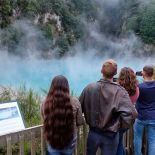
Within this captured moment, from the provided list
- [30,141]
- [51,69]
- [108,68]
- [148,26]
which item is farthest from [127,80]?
[148,26]

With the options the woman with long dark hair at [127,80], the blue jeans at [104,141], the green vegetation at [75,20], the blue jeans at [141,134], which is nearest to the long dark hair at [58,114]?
the blue jeans at [104,141]

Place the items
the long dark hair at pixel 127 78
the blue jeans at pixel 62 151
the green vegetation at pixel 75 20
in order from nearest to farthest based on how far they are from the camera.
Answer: the blue jeans at pixel 62 151, the long dark hair at pixel 127 78, the green vegetation at pixel 75 20

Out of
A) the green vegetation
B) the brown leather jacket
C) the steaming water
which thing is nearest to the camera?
the brown leather jacket

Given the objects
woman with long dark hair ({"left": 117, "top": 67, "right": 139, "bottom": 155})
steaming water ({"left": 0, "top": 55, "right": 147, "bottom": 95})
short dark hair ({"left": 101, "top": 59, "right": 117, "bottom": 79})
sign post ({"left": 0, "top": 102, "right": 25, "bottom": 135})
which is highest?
short dark hair ({"left": 101, "top": 59, "right": 117, "bottom": 79})

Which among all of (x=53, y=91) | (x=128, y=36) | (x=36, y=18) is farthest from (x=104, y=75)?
(x=128, y=36)

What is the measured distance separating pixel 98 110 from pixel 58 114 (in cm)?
39

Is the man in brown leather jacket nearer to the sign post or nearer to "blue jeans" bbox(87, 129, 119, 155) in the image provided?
"blue jeans" bbox(87, 129, 119, 155)

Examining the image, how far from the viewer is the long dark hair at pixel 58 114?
2672mm

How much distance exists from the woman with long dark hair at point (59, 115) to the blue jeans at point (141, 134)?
1.04m

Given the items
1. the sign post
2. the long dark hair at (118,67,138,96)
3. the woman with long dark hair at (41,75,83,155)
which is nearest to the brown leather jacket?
the woman with long dark hair at (41,75,83,155)

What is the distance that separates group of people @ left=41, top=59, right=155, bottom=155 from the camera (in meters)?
2.69

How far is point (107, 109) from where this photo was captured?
2920mm

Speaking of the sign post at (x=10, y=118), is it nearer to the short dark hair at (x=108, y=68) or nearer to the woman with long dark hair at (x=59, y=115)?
the woman with long dark hair at (x=59, y=115)

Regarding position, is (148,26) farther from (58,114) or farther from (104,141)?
(58,114)
